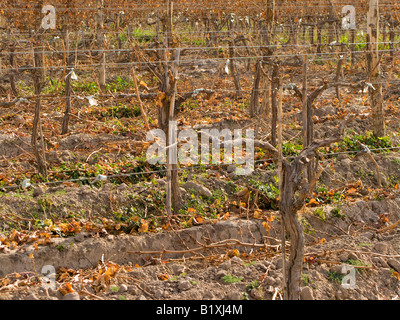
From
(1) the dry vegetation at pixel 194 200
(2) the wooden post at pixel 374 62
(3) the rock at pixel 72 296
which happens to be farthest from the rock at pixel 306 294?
(2) the wooden post at pixel 374 62

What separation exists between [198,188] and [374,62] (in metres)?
3.92

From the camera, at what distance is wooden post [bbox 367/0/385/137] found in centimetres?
884

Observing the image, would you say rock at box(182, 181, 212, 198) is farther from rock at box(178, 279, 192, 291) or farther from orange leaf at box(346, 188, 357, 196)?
rock at box(178, 279, 192, 291)

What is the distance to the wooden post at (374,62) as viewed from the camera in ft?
29.0

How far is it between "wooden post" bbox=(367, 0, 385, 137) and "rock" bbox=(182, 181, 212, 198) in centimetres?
335

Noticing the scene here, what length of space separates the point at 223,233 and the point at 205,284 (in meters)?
1.55

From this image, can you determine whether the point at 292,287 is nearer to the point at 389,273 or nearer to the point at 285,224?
the point at 285,224

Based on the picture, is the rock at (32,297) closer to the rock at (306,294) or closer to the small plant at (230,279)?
the small plant at (230,279)

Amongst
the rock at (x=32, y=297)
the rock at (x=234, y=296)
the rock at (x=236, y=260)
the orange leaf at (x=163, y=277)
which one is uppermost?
the rock at (x=32, y=297)

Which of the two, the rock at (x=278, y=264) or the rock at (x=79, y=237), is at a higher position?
the rock at (x=79, y=237)

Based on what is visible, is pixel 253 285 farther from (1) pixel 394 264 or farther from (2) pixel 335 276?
(1) pixel 394 264

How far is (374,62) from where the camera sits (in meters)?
9.05

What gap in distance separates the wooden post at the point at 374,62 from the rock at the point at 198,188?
132 inches

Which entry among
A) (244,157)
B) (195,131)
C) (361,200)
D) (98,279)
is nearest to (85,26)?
(195,131)
